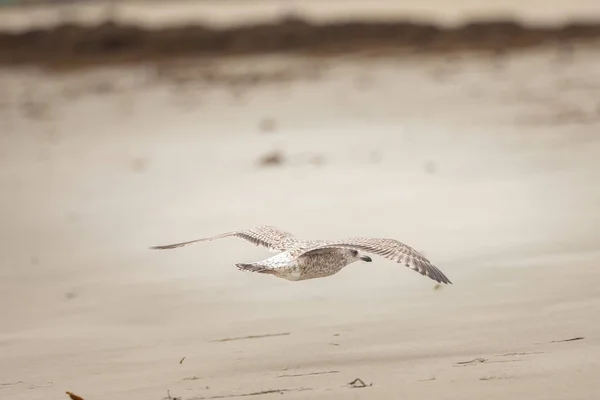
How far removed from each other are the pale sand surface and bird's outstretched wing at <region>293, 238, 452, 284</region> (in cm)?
39

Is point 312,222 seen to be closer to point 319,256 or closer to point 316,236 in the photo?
point 316,236

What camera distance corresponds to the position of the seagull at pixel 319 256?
19.2ft

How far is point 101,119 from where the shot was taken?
17.6 metres

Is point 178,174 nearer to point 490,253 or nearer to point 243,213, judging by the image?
point 243,213

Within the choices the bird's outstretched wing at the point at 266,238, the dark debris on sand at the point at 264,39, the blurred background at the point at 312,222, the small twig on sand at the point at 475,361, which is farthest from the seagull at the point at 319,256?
the dark debris on sand at the point at 264,39

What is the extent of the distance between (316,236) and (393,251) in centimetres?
263

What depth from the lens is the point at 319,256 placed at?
6.37 metres

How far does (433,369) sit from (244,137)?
9.07 meters

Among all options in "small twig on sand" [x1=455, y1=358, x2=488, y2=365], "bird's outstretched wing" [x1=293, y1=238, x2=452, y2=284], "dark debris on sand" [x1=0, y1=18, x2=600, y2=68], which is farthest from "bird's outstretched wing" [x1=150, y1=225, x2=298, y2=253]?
"dark debris on sand" [x1=0, y1=18, x2=600, y2=68]

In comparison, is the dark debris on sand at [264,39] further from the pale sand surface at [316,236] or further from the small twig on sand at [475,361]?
the small twig on sand at [475,361]

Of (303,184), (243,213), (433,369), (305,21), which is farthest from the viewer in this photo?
(305,21)

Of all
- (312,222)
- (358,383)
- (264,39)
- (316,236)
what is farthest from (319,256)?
(264,39)

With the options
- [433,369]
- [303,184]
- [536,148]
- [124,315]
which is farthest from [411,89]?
[433,369]

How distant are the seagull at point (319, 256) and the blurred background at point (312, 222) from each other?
1.08 feet
